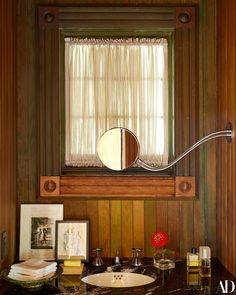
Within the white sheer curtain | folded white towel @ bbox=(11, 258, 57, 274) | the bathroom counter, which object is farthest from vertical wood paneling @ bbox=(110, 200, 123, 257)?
folded white towel @ bbox=(11, 258, 57, 274)

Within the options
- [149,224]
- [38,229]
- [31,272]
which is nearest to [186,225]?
[149,224]

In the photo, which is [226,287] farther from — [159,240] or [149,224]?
[149,224]

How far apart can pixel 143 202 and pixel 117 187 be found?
160 mm

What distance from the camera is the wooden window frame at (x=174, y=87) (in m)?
2.60

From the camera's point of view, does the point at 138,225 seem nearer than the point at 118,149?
No

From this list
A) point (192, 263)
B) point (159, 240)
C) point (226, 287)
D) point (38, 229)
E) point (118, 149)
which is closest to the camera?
point (226, 287)

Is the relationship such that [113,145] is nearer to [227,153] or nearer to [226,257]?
[227,153]

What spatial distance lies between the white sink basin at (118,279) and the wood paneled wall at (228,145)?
1.44ft

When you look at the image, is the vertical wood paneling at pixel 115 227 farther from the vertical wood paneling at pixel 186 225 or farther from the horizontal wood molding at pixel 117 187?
the vertical wood paneling at pixel 186 225

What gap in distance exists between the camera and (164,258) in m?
2.50

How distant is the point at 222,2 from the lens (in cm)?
248

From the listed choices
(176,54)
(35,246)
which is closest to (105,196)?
(35,246)

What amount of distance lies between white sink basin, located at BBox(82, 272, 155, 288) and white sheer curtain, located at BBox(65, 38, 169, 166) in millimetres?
618

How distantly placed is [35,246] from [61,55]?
103 centimetres
